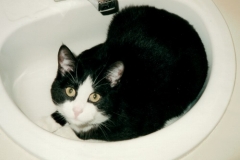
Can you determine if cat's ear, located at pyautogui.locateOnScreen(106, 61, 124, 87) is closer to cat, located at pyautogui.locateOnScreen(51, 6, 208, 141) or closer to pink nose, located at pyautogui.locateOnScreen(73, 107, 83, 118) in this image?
cat, located at pyautogui.locateOnScreen(51, 6, 208, 141)

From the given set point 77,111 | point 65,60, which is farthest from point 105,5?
point 77,111

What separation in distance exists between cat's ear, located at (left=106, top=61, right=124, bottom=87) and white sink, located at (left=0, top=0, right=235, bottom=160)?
8.9 inches

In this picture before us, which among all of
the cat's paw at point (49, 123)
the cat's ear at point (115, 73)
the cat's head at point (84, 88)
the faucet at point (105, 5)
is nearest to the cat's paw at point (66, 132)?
the cat's paw at point (49, 123)

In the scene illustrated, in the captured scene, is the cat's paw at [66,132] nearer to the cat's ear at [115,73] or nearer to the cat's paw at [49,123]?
the cat's paw at [49,123]

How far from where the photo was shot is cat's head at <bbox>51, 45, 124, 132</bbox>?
35.6 inches

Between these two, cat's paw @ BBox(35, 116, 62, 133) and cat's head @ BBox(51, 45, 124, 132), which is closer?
cat's head @ BBox(51, 45, 124, 132)

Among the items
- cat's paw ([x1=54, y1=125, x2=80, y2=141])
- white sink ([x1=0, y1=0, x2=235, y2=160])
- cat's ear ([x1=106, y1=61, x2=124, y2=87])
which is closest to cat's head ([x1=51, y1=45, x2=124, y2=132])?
cat's ear ([x1=106, y1=61, x2=124, y2=87])

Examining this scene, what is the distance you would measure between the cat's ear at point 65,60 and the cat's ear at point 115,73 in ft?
0.41

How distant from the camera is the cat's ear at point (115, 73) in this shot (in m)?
0.89

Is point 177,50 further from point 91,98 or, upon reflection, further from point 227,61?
point 91,98

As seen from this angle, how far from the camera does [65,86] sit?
946mm

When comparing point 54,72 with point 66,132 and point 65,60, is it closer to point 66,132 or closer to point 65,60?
point 66,132

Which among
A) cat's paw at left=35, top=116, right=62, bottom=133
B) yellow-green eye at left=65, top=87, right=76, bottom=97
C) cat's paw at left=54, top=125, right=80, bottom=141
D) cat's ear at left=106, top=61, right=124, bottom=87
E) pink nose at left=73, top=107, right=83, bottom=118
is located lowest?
cat's paw at left=54, top=125, right=80, bottom=141

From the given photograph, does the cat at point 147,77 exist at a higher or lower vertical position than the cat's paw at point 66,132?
higher
